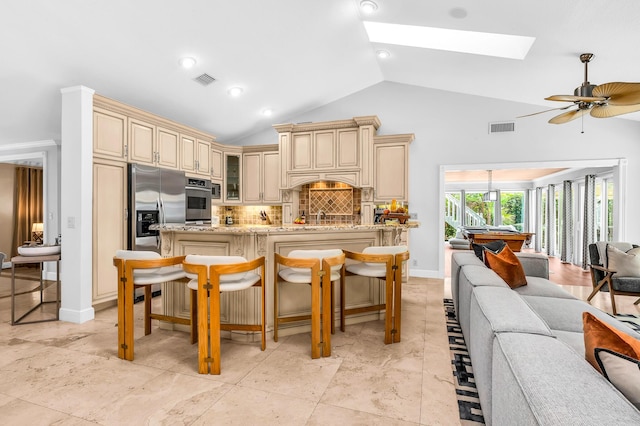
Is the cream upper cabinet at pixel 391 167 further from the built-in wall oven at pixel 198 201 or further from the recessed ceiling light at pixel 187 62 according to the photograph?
the recessed ceiling light at pixel 187 62

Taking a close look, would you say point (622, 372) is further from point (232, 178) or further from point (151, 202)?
point (232, 178)

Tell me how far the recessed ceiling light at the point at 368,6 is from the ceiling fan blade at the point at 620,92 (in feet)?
7.14

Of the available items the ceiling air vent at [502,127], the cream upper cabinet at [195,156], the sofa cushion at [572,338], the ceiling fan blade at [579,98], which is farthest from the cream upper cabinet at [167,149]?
the ceiling air vent at [502,127]

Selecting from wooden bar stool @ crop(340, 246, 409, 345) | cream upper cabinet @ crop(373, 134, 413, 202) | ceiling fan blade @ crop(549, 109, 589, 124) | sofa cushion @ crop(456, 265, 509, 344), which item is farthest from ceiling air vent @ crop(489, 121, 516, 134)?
wooden bar stool @ crop(340, 246, 409, 345)

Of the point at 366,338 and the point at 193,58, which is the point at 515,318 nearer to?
the point at 366,338

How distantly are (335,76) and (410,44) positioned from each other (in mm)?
1308

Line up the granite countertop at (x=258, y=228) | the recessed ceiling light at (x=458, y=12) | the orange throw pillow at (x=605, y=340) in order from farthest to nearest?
the recessed ceiling light at (x=458, y=12) → the granite countertop at (x=258, y=228) → the orange throw pillow at (x=605, y=340)

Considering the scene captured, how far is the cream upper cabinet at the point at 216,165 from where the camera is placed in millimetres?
5775

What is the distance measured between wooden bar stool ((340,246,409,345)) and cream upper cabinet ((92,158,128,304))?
2776 mm

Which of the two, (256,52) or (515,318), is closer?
(515,318)

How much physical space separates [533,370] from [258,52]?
418 centimetres

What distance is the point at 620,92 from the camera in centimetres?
270

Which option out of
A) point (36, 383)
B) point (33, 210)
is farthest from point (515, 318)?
point (33, 210)

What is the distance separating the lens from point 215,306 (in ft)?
7.55
